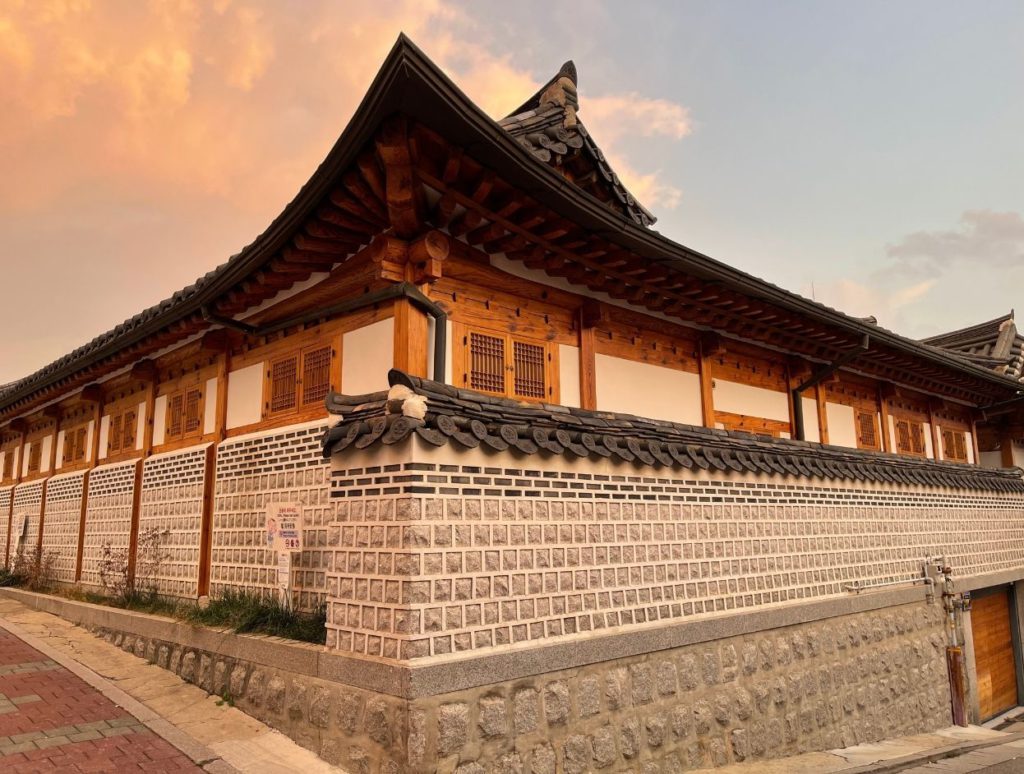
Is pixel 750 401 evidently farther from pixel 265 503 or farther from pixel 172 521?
pixel 172 521

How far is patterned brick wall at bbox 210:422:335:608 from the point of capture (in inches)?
270

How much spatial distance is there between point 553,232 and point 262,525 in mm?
4391

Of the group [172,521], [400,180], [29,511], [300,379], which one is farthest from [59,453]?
[400,180]

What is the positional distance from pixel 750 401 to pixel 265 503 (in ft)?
21.4

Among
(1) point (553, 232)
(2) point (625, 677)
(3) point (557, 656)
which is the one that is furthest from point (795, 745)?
(1) point (553, 232)

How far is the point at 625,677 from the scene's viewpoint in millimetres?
5750

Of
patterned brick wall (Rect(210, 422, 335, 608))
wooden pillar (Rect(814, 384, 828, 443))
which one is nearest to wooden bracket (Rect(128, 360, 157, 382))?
patterned brick wall (Rect(210, 422, 335, 608))

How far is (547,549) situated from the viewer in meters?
5.46

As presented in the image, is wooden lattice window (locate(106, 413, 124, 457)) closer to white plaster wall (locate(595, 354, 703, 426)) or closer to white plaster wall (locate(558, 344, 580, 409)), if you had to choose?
white plaster wall (locate(558, 344, 580, 409))

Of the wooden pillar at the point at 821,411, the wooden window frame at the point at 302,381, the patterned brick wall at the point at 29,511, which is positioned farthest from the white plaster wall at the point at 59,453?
the wooden pillar at the point at 821,411

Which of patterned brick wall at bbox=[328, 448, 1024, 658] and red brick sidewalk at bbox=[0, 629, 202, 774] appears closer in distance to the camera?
patterned brick wall at bbox=[328, 448, 1024, 658]

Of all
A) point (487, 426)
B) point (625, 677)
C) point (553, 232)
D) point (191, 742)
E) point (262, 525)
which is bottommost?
point (191, 742)

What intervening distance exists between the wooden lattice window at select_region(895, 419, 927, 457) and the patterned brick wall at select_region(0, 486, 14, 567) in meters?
18.2

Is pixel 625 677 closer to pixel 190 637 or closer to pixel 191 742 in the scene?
pixel 191 742
